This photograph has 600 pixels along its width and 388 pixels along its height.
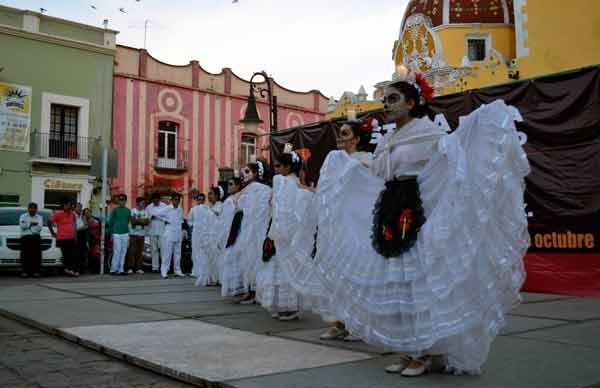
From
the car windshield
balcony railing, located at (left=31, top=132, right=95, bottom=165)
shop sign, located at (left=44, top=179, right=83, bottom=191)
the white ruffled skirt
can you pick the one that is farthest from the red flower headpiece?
shop sign, located at (left=44, top=179, right=83, bottom=191)

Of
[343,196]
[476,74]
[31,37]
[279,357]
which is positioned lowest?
[279,357]

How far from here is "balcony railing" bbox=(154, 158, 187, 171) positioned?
1113 inches

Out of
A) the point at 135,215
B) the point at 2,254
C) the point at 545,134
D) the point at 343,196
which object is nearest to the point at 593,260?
the point at 545,134

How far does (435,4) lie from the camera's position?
23.3 metres

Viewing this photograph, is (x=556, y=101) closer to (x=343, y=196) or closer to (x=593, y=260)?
(x=593, y=260)

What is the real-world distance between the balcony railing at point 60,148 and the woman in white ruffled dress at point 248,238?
61.9 feet

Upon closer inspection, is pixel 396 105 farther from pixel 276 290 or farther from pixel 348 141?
pixel 276 290

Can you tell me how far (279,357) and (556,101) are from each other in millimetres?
6072

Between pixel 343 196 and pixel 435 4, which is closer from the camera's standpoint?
pixel 343 196

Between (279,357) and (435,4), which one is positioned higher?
(435,4)

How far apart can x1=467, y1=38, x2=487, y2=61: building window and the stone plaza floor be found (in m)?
16.3

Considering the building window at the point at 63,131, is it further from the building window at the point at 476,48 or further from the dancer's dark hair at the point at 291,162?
the dancer's dark hair at the point at 291,162

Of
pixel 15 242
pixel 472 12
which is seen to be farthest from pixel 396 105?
pixel 472 12

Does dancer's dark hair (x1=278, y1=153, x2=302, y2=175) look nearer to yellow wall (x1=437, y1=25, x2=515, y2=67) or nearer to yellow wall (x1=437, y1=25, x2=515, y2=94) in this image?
yellow wall (x1=437, y1=25, x2=515, y2=94)
